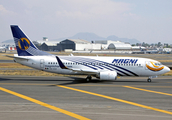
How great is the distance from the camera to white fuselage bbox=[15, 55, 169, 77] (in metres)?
32.5

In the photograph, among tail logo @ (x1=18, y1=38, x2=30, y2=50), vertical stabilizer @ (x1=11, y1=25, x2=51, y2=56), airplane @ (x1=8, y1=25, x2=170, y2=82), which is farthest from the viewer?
tail logo @ (x1=18, y1=38, x2=30, y2=50)

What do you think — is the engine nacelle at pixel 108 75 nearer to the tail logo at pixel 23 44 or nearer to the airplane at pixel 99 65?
the airplane at pixel 99 65

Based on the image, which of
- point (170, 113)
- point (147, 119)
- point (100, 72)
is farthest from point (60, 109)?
point (100, 72)

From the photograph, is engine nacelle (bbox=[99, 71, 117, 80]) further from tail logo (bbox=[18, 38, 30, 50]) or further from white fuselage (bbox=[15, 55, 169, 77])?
tail logo (bbox=[18, 38, 30, 50])

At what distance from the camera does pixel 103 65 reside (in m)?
32.4

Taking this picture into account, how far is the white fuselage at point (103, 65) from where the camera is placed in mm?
32500

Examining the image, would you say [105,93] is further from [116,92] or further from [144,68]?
[144,68]

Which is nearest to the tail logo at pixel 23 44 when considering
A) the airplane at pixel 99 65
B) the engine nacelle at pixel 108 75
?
the airplane at pixel 99 65

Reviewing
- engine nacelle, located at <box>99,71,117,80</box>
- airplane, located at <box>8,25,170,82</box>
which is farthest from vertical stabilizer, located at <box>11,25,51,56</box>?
engine nacelle, located at <box>99,71,117,80</box>

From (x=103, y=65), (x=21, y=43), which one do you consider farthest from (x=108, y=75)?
(x=21, y=43)

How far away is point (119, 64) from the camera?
32.6m

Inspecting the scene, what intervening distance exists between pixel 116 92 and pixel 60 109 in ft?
29.4

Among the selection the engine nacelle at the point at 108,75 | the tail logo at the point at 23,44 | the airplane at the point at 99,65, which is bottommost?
the engine nacelle at the point at 108,75

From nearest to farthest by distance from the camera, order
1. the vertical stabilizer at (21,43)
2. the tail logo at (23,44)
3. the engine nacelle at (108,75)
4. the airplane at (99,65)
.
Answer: the engine nacelle at (108,75)
the airplane at (99,65)
the vertical stabilizer at (21,43)
the tail logo at (23,44)
